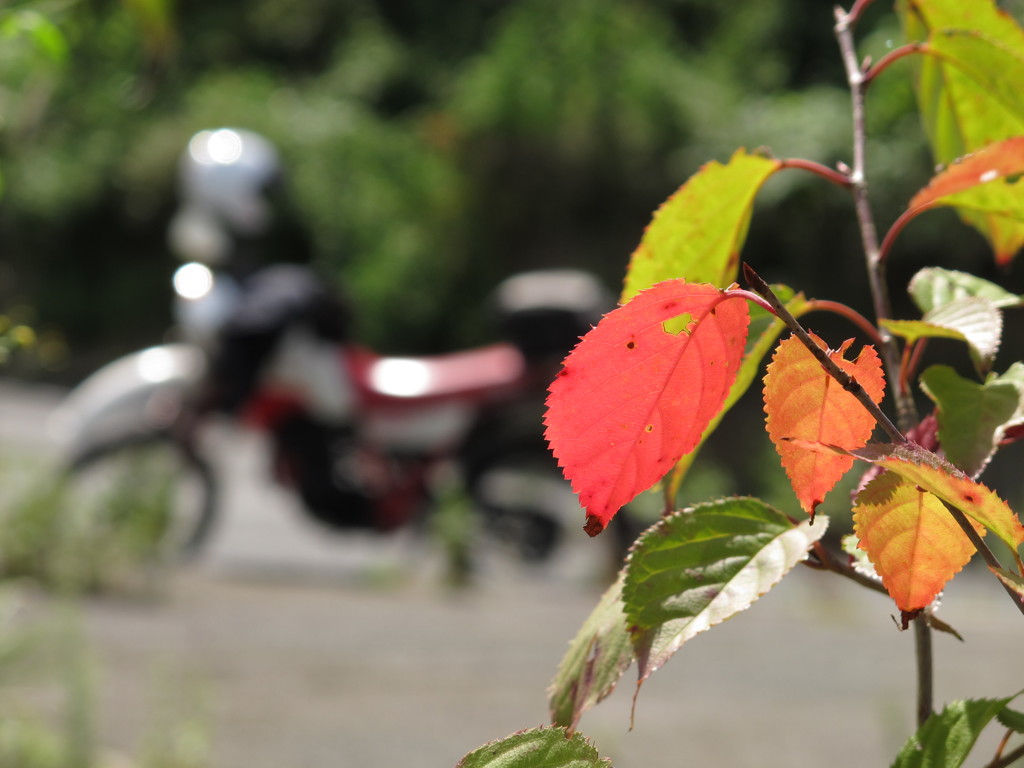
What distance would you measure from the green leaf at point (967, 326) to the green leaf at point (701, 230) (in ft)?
0.23

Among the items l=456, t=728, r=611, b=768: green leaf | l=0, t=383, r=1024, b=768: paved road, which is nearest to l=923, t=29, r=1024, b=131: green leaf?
l=456, t=728, r=611, b=768: green leaf

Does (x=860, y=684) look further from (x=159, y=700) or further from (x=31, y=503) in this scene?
(x=31, y=503)

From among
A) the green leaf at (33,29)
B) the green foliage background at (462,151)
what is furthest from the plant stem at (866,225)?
the green foliage background at (462,151)

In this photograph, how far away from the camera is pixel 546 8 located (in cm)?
982

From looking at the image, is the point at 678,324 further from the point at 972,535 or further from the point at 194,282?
the point at 194,282

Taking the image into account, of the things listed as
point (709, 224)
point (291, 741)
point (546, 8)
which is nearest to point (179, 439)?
point (291, 741)

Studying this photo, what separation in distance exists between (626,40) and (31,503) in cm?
600

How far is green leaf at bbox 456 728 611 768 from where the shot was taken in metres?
0.35

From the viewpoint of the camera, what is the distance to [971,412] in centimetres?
42

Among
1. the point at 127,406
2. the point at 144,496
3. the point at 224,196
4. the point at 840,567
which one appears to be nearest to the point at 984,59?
the point at 840,567

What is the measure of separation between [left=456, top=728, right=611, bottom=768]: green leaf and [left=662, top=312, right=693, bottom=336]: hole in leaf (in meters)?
0.12

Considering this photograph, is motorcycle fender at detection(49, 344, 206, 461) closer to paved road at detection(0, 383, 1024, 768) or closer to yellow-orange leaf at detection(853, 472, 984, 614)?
paved road at detection(0, 383, 1024, 768)

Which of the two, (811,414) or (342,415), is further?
(342,415)

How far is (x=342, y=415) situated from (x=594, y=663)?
4325mm
